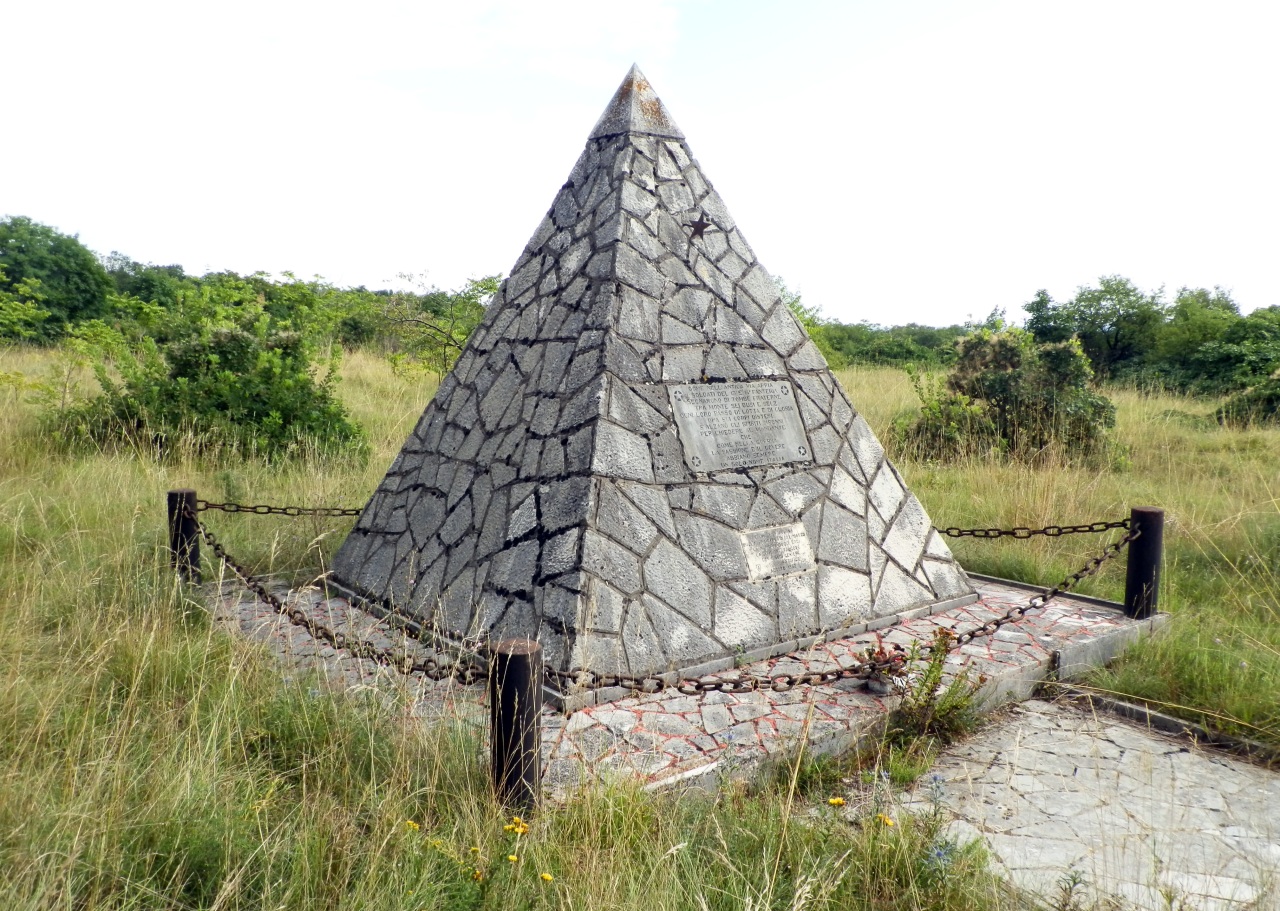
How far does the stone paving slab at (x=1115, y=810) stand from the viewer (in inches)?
99.7

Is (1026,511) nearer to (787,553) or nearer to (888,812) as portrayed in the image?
(787,553)

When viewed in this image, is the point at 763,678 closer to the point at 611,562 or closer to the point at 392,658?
the point at 611,562

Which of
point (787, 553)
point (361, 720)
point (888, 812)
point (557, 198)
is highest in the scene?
point (557, 198)

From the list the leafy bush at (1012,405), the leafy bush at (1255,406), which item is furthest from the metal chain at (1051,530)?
the leafy bush at (1255,406)

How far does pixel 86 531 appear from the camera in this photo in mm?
5113

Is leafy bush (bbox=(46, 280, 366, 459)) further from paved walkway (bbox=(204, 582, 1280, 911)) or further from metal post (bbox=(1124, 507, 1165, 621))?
metal post (bbox=(1124, 507, 1165, 621))

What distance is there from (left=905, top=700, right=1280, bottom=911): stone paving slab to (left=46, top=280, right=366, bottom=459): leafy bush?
6.18 m

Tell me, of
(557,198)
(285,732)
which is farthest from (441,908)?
(557,198)

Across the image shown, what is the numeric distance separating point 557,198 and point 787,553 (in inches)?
84.9

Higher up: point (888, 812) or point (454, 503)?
point (454, 503)

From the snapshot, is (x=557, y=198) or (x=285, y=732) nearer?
(x=285, y=732)

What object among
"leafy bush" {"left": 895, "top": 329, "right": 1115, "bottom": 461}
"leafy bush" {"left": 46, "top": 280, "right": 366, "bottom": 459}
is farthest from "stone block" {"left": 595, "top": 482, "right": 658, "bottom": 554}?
"leafy bush" {"left": 895, "top": 329, "right": 1115, "bottom": 461}

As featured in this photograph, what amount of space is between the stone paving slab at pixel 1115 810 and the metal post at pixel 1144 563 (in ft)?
3.26

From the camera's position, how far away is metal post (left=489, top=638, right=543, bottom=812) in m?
2.58
